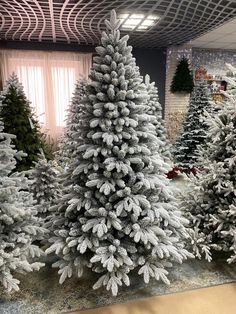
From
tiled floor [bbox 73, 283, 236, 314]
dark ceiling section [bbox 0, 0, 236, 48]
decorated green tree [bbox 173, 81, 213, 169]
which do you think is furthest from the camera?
decorated green tree [bbox 173, 81, 213, 169]

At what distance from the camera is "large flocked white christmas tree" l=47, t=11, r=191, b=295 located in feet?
6.48

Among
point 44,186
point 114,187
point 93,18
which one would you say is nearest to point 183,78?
point 93,18

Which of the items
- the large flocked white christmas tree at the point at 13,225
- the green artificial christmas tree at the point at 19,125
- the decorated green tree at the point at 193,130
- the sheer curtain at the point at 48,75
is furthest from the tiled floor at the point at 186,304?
the sheer curtain at the point at 48,75

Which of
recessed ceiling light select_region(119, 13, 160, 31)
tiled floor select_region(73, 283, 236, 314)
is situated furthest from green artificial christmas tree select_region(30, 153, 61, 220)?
recessed ceiling light select_region(119, 13, 160, 31)

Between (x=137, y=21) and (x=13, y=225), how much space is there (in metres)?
4.40

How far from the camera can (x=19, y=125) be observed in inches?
137

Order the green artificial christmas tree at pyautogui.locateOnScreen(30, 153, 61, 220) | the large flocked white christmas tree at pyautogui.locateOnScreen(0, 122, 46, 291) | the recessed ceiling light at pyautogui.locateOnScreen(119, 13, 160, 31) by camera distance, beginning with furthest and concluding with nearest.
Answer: the recessed ceiling light at pyautogui.locateOnScreen(119, 13, 160, 31)
the green artificial christmas tree at pyautogui.locateOnScreen(30, 153, 61, 220)
the large flocked white christmas tree at pyautogui.locateOnScreen(0, 122, 46, 291)

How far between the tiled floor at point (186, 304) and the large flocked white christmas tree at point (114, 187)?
211 millimetres

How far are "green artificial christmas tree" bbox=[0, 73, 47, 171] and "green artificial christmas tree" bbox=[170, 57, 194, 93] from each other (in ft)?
15.0

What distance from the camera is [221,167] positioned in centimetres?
249

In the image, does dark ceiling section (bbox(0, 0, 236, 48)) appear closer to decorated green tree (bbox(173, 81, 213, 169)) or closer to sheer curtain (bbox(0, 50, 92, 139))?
sheer curtain (bbox(0, 50, 92, 139))

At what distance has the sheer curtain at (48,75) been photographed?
6.67m

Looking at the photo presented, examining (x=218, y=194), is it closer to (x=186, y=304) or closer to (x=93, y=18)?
(x=186, y=304)

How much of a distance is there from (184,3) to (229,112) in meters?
2.35
